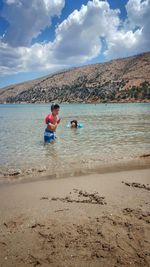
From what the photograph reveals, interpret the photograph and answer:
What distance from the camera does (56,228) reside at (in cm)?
364

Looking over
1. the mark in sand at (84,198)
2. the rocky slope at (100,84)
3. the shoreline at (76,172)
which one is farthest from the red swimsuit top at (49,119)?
the rocky slope at (100,84)

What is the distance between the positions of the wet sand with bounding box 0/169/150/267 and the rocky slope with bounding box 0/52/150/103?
8837cm

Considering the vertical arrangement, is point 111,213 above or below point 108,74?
below

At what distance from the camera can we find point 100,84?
4862 inches

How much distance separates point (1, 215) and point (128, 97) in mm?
95793

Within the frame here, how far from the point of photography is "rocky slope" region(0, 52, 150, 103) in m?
102

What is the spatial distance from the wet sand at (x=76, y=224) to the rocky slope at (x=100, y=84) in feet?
290

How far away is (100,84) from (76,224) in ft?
405

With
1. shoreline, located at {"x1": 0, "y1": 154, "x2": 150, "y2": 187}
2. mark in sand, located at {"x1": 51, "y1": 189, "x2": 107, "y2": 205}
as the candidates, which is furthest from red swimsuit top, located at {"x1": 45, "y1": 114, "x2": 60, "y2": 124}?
mark in sand, located at {"x1": 51, "y1": 189, "x2": 107, "y2": 205}

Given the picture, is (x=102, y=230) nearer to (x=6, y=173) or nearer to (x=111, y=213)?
(x=111, y=213)

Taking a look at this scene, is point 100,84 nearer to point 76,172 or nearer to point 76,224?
point 76,172

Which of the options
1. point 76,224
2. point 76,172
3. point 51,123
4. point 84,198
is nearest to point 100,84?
point 51,123

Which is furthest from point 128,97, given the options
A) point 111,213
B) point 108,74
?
point 111,213

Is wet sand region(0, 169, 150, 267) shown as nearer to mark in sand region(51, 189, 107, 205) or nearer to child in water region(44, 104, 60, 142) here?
mark in sand region(51, 189, 107, 205)
